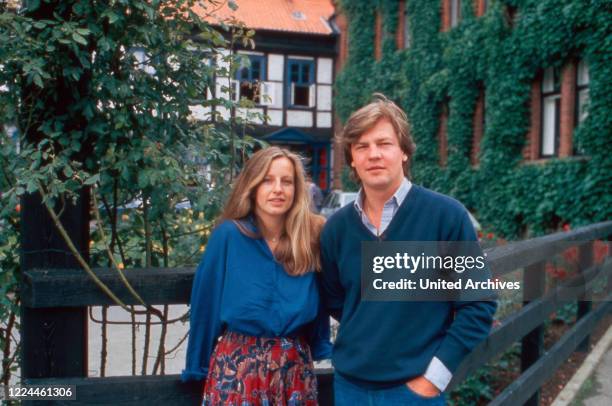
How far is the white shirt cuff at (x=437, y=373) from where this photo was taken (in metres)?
2.12

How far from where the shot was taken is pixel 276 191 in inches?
92.4

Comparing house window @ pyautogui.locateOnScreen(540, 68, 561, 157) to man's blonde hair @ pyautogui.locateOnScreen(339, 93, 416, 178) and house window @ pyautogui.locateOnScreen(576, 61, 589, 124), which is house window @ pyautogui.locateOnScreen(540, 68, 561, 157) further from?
man's blonde hair @ pyautogui.locateOnScreen(339, 93, 416, 178)

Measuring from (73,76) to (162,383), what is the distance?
45.5 inches

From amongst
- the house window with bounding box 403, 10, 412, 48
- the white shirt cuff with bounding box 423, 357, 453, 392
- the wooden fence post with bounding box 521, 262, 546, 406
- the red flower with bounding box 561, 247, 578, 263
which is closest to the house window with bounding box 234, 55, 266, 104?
the white shirt cuff with bounding box 423, 357, 453, 392

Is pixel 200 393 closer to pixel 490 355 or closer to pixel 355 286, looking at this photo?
pixel 355 286

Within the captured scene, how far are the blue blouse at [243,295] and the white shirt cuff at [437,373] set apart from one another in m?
0.44

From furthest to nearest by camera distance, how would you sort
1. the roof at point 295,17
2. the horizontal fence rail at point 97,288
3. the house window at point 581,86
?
the roof at point 295,17 → the house window at point 581,86 → the horizontal fence rail at point 97,288

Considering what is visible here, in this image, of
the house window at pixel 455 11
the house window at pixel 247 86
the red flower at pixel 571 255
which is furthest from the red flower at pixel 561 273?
the house window at pixel 455 11

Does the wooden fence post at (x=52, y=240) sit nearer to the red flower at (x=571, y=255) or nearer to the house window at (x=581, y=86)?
the red flower at (x=571, y=255)

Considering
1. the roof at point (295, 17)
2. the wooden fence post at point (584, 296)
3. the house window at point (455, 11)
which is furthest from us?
the roof at point (295, 17)

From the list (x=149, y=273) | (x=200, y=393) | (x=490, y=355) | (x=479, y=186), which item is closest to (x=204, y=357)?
(x=200, y=393)

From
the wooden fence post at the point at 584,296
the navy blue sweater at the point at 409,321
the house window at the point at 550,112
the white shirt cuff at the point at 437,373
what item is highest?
the house window at the point at 550,112

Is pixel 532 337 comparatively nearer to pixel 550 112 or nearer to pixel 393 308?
pixel 393 308

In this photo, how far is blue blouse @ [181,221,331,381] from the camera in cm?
226
